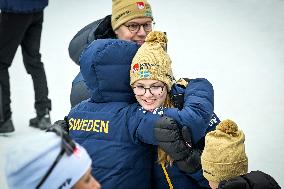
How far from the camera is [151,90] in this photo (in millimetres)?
2143

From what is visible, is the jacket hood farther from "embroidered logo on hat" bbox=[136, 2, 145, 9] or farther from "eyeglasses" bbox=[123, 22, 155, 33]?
"embroidered logo on hat" bbox=[136, 2, 145, 9]

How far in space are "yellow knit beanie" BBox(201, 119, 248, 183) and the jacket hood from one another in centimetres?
55

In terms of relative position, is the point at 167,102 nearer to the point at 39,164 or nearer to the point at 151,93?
the point at 151,93

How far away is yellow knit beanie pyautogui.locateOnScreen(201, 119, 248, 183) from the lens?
1.74 metres

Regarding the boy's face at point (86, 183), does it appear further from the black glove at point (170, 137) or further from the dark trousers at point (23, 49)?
the dark trousers at point (23, 49)

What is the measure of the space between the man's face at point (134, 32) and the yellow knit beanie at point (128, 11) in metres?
0.03

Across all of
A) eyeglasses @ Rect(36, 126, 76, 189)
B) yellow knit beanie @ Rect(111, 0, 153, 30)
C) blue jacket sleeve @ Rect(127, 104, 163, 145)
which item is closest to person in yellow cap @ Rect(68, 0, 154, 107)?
yellow knit beanie @ Rect(111, 0, 153, 30)

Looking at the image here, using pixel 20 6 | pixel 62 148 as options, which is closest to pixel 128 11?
pixel 20 6

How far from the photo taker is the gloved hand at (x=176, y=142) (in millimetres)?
1862

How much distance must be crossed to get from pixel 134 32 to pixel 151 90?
2.70 feet

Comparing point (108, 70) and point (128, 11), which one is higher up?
point (128, 11)

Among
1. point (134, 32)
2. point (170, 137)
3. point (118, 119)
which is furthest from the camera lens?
point (134, 32)

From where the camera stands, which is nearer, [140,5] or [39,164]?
[39,164]

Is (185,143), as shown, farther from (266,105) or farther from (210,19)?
(210,19)
